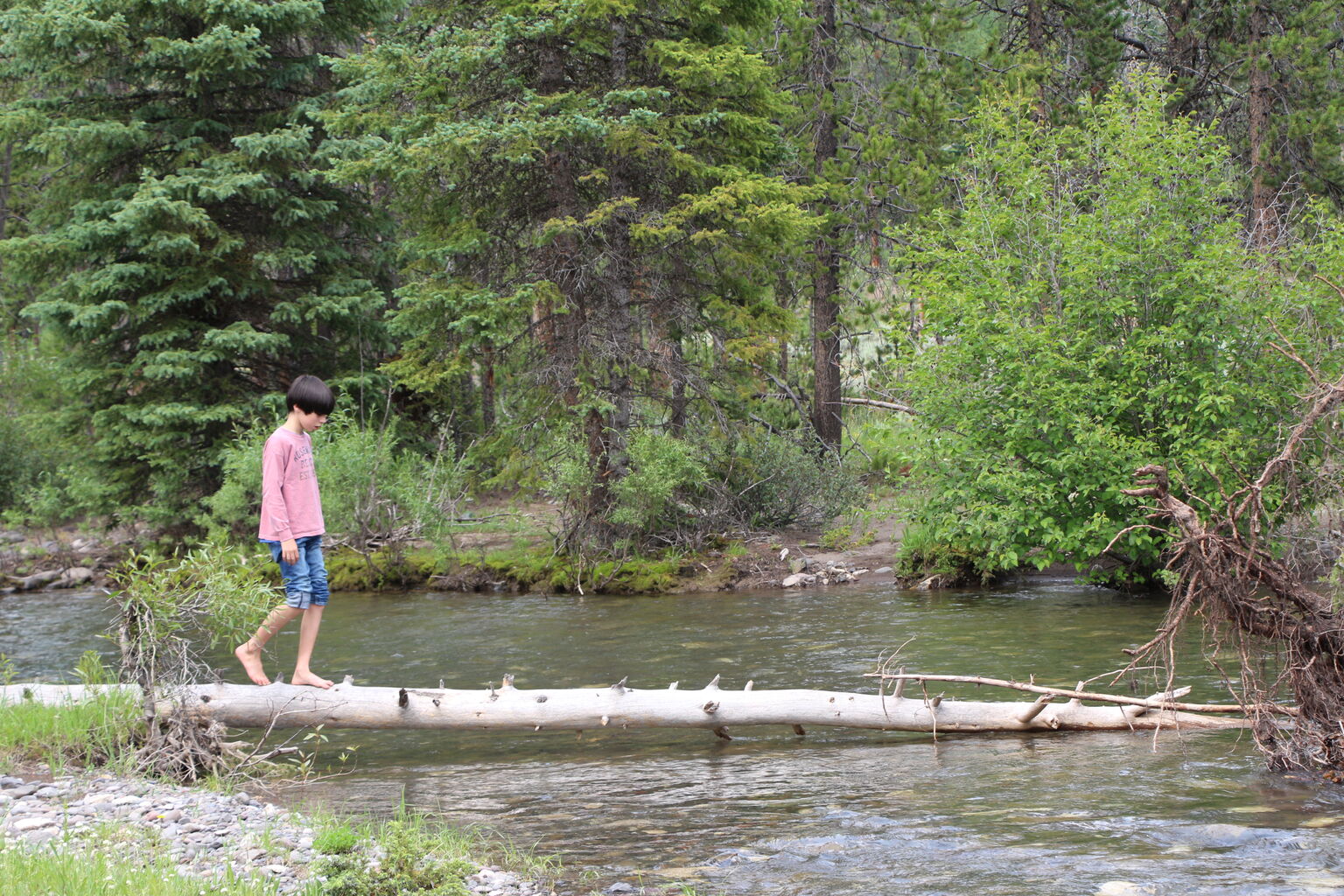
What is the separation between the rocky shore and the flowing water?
620 millimetres

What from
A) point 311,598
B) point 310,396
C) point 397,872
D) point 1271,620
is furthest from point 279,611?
point 1271,620

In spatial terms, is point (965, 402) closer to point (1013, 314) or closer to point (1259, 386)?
point (1013, 314)

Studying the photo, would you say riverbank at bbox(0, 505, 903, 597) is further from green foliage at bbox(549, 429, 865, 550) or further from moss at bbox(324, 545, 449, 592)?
green foliage at bbox(549, 429, 865, 550)

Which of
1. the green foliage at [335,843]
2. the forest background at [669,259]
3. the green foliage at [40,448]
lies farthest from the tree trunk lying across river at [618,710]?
the green foliage at [40,448]

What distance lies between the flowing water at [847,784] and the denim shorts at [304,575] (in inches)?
Result: 46.1

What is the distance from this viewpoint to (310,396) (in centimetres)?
778

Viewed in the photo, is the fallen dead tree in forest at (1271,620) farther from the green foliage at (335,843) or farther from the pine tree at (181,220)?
the pine tree at (181,220)

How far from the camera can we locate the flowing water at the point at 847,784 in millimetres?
5363

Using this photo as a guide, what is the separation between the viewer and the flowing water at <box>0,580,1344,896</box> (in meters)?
5.36

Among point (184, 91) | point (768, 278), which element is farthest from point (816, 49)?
point (184, 91)

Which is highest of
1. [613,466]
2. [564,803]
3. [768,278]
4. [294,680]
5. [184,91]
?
[184,91]

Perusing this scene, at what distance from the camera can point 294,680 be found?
7734 mm

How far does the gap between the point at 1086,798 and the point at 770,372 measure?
1362 cm

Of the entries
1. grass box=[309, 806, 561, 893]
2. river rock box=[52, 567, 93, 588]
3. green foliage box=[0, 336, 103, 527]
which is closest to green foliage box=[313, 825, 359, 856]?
grass box=[309, 806, 561, 893]
